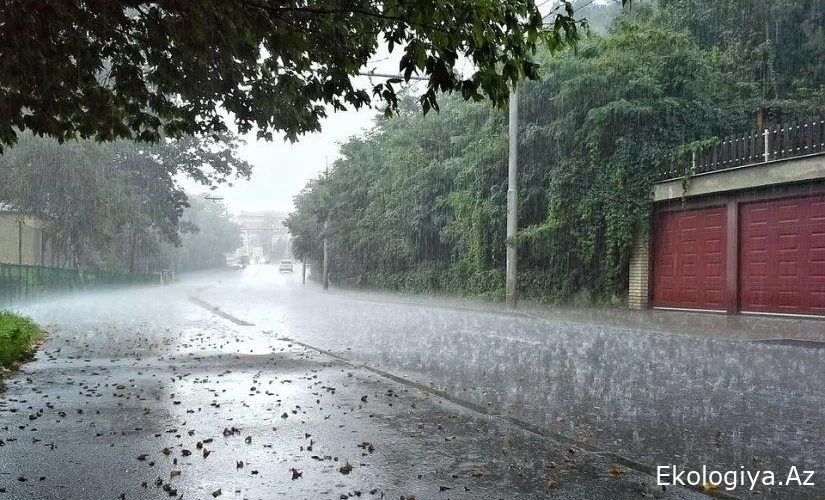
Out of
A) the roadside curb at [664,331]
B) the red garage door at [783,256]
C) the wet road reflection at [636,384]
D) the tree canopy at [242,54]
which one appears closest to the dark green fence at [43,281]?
the wet road reflection at [636,384]

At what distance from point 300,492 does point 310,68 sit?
13.8 feet

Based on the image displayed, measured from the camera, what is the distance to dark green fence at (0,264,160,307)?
23.4 m

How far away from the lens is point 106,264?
55500mm

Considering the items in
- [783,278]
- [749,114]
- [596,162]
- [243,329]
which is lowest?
[243,329]

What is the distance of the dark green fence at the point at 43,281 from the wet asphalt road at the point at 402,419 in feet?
46.3

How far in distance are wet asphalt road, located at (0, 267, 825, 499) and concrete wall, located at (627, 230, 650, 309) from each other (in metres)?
7.71

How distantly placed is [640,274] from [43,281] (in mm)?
25033

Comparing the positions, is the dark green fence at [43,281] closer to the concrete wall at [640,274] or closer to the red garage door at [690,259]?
the concrete wall at [640,274]

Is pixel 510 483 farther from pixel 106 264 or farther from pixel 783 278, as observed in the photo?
pixel 106 264

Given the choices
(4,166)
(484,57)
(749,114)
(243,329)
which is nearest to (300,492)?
(484,57)

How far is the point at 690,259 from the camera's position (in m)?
18.2

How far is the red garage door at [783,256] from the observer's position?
48.2 ft

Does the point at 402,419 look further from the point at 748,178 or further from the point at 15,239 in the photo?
the point at 15,239

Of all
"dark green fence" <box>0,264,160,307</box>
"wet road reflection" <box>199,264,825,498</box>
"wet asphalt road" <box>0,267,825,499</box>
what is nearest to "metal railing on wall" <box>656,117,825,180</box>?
"wet road reflection" <box>199,264,825,498</box>
